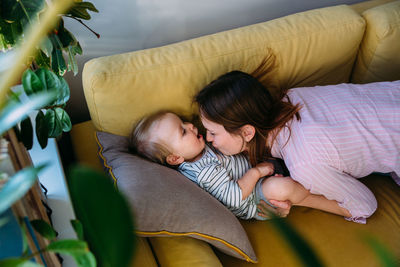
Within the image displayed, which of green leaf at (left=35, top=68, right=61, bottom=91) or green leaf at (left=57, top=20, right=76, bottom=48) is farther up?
green leaf at (left=57, top=20, right=76, bottom=48)

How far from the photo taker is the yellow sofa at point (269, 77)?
1.13m

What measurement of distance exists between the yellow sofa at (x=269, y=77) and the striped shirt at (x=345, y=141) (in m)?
0.14

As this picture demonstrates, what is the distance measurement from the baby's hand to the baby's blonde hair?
386mm

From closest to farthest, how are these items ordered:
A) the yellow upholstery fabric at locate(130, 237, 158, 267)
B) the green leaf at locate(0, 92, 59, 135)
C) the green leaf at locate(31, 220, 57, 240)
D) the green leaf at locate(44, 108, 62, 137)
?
the green leaf at locate(0, 92, 59, 135) → the green leaf at locate(31, 220, 57, 240) → the green leaf at locate(44, 108, 62, 137) → the yellow upholstery fabric at locate(130, 237, 158, 267)

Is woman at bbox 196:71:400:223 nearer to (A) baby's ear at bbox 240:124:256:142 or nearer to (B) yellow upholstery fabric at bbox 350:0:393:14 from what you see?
(A) baby's ear at bbox 240:124:256:142

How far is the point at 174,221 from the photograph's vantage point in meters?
0.93

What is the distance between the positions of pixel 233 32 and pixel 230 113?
14.6 inches

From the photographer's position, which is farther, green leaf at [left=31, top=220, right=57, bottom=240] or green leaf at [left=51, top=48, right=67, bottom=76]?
green leaf at [left=51, top=48, right=67, bottom=76]

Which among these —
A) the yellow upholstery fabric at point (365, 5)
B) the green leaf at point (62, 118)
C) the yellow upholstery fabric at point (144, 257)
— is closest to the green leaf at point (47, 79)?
the green leaf at point (62, 118)

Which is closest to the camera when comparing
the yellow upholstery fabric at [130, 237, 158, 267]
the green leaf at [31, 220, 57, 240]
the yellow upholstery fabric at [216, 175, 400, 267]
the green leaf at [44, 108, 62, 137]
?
the green leaf at [31, 220, 57, 240]

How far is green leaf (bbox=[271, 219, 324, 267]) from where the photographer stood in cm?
19

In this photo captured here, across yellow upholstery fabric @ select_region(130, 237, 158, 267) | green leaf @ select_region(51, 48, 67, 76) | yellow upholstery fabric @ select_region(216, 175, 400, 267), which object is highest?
green leaf @ select_region(51, 48, 67, 76)

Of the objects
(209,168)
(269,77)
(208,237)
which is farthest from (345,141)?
(208,237)

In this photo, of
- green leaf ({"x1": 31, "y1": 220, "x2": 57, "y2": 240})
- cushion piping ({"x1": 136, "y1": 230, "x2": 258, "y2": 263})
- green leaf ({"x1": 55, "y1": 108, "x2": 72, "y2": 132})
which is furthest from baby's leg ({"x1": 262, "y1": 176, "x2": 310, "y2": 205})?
green leaf ({"x1": 31, "y1": 220, "x2": 57, "y2": 240})
